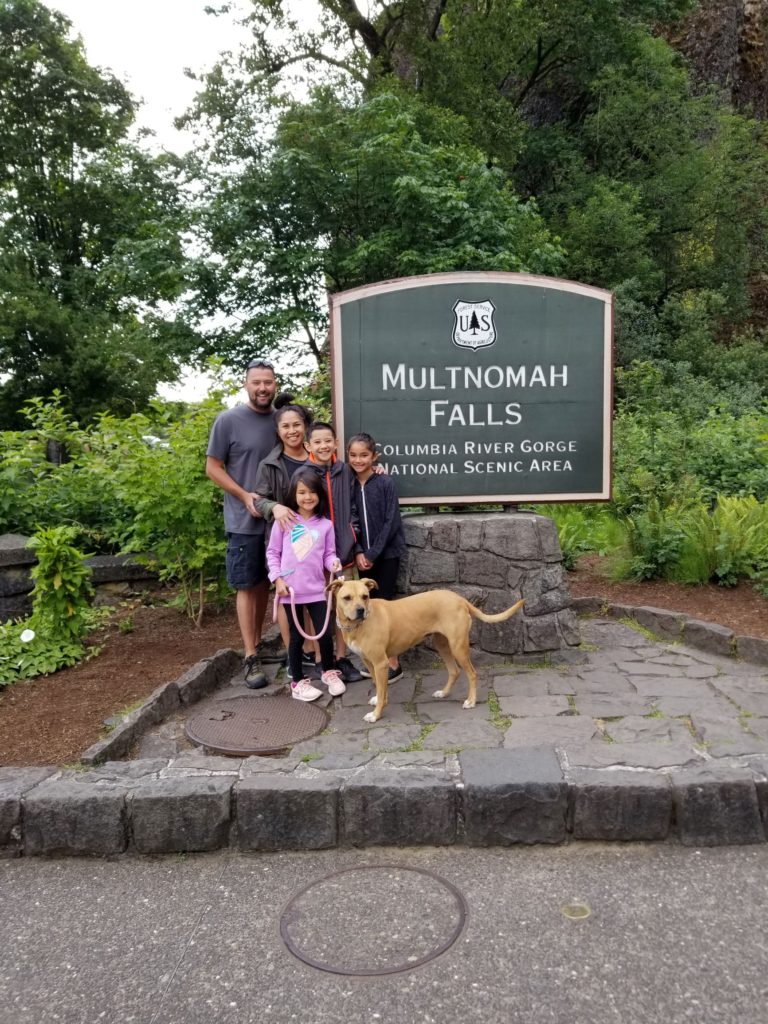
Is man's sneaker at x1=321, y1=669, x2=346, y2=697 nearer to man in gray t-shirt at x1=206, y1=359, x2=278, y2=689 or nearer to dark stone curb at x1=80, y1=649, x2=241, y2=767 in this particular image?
man in gray t-shirt at x1=206, y1=359, x2=278, y2=689

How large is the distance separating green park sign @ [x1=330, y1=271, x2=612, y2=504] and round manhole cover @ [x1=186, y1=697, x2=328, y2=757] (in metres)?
1.74

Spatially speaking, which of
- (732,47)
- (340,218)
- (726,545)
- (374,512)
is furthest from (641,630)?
(732,47)

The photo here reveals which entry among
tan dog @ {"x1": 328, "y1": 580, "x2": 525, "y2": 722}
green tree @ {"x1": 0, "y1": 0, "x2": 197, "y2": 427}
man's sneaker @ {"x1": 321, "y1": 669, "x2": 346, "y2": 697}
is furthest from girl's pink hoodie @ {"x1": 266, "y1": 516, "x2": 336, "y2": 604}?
green tree @ {"x1": 0, "y1": 0, "x2": 197, "y2": 427}

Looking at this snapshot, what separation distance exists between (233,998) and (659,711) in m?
2.90

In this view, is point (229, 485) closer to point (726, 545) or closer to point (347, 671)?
point (347, 671)

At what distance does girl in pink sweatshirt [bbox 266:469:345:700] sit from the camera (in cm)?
468

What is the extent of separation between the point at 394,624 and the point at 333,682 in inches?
28.7

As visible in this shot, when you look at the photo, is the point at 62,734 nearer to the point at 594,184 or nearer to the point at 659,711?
the point at 659,711

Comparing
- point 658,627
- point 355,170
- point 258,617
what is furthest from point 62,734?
point 355,170

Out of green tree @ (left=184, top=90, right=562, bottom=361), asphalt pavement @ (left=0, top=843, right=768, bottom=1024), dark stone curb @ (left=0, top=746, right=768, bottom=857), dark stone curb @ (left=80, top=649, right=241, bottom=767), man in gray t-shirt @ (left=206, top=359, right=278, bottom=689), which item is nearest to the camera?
asphalt pavement @ (left=0, top=843, right=768, bottom=1024)

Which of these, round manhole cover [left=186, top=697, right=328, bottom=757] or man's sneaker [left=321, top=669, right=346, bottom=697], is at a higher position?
man's sneaker [left=321, top=669, right=346, bottom=697]

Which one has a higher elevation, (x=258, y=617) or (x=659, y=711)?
(x=258, y=617)

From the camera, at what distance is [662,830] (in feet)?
10.4

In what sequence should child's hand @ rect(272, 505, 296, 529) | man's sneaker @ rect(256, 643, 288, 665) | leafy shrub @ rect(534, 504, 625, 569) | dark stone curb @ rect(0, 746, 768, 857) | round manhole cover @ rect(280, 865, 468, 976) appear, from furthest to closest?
1. leafy shrub @ rect(534, 504, 625, 569)
2. man's sneaker @ rect(256, 643, 288, 665)
3. child's hand @ rect(272, 505, 296, 529)
4. dark stone curb @ rect(0, 746, 768, 857)
5. round manhole cover @ rect(280, 865, 468, 976)
